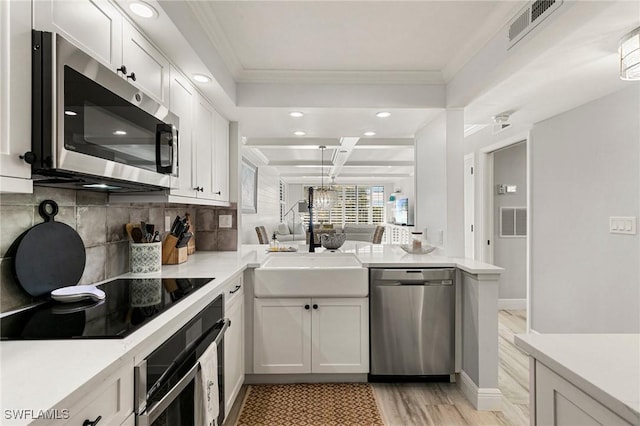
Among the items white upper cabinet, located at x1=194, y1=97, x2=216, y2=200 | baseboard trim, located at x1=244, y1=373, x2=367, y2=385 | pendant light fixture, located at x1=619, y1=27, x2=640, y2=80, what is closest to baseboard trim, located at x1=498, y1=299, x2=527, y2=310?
baseboard trim, located at x1=244, y1=373, x2=367, y2=385

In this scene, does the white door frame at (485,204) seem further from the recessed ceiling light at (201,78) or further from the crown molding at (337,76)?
the recessed ceiling light at (201,78)

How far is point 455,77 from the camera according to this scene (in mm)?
2467

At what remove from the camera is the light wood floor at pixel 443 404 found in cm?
201

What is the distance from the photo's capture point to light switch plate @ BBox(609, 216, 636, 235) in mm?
2332

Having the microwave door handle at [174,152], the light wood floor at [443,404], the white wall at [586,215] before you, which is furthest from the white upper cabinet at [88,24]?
the white wall at [586,215]

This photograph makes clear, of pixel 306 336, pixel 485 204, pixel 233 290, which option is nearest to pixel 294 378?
pixel 306 336

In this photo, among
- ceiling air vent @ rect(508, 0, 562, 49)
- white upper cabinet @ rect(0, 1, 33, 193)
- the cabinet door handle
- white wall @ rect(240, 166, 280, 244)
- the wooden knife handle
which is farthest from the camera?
white wall @ rect(240, 166, 280, 244)

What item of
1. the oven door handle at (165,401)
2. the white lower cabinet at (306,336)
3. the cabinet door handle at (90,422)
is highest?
the cabinet door handle at (90,422)


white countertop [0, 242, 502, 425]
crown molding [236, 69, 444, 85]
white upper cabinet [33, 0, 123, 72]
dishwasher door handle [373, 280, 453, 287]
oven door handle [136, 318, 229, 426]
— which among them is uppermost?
crown molding [236, 69, 444, 85]

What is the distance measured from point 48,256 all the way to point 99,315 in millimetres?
421

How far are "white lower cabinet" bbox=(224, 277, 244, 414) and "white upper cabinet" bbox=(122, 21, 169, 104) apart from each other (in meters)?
1.17

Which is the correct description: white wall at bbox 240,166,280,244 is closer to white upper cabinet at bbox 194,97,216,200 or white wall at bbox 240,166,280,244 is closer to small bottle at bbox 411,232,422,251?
white upper cabinet at bbox 194,97,216,200

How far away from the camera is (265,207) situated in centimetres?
746

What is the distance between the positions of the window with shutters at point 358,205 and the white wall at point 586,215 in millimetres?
8366
